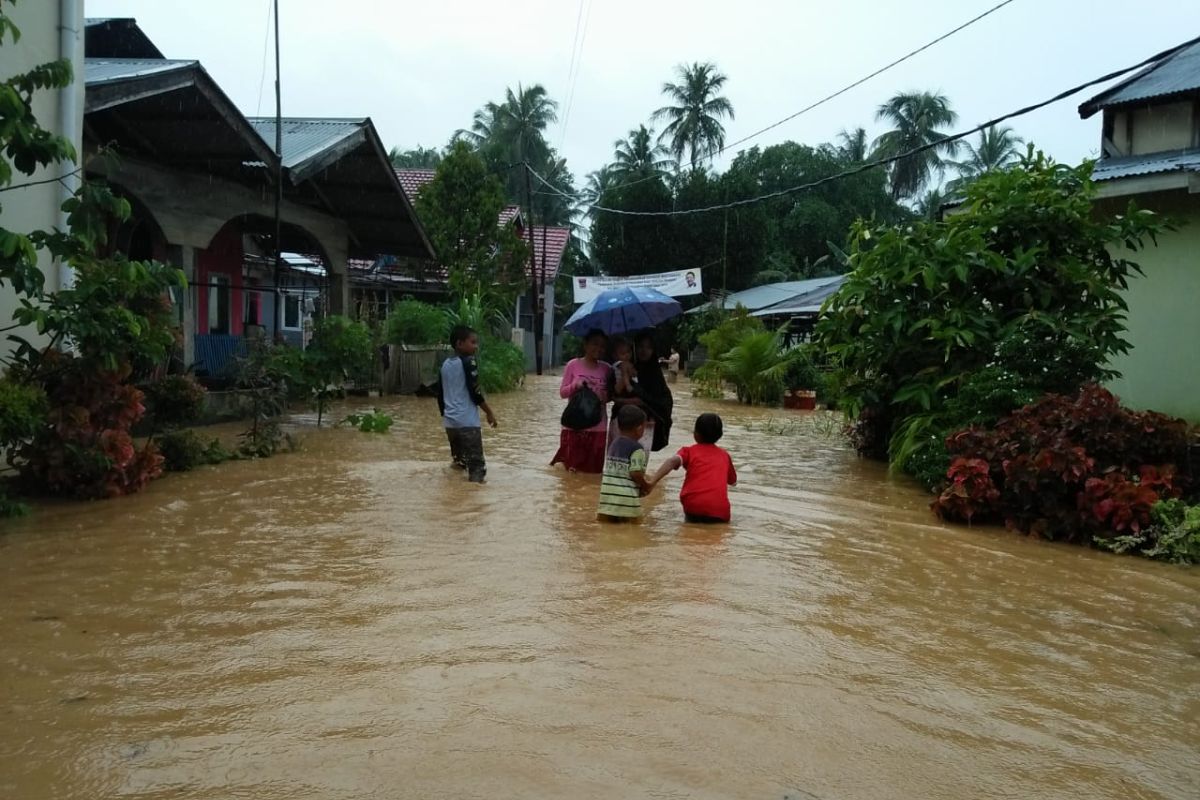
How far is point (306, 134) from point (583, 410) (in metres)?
8.13

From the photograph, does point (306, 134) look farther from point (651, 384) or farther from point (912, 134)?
point (912, 134)

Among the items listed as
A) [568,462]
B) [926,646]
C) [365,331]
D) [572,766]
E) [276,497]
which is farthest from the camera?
[365,331]

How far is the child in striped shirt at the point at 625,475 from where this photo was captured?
7609mm

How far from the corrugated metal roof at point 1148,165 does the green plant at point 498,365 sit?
12.8 meters

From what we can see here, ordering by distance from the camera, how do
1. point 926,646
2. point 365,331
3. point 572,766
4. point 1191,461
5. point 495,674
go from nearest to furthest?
point 572,766
point 495,674
point 926,646
point 1191,461
point 365,331

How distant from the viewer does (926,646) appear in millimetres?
4934

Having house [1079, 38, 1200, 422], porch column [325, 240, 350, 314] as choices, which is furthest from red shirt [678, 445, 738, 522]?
porch column [325, 240, 350, 314]

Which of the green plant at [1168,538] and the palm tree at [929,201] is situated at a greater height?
the palm tree at [929,201]

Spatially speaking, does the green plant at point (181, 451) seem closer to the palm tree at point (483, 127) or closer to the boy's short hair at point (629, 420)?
the boy's short hair at point (629, 420)

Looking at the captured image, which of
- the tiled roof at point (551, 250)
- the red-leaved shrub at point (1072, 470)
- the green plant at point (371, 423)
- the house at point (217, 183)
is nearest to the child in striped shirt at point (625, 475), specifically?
the red-leaved shrub at point (1072, 470)

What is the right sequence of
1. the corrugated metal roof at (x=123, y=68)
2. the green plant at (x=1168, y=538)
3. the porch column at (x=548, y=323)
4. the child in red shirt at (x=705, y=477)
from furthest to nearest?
the porch column at (x=548, y=323), the corrugated metal roof at (x=123, y=68), the child in red shirt at (x=705, y=477), the green plant at (x=1168, y=538)

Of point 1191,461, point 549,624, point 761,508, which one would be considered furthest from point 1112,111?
point 549,624

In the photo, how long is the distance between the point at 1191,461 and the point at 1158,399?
11.8 ft

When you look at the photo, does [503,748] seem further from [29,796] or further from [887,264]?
[887,264]
